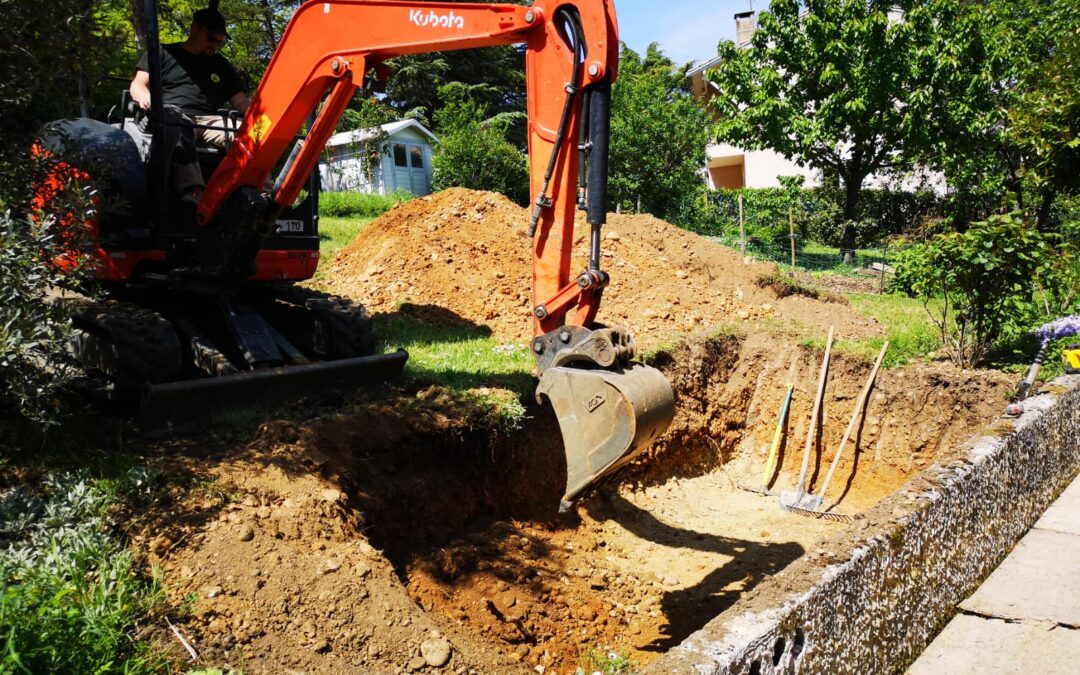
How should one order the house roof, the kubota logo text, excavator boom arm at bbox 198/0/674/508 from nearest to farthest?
excavator boom arm at bbox 198/0/674/508
the kubota logo text
the house roof

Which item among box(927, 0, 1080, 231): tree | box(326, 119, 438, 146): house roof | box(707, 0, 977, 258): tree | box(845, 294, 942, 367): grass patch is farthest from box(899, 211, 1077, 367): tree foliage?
box(326, 119, 438, 146): house roof

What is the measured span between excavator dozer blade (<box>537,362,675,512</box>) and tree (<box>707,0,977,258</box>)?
13587 mm

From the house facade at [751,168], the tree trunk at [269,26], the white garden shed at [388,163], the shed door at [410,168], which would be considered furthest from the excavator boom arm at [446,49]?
the tree trunk at [269,26]

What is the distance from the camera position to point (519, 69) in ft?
119

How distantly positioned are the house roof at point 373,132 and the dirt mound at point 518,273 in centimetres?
1395

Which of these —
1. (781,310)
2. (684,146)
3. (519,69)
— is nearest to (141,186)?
(781,310)

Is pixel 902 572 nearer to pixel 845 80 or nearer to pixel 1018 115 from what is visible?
pixel 1018 115

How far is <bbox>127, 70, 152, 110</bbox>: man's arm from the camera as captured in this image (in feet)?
17.5

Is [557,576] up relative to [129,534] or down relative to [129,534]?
down

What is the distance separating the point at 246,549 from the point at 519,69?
35277 millimetres

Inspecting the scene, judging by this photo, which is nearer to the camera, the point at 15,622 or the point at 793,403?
the point at 15,622

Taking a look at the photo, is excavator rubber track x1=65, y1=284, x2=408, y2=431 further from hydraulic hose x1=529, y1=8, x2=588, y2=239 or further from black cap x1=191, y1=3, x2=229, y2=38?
hydraulic hose x1=529, y1=8, x2=588, y2=239

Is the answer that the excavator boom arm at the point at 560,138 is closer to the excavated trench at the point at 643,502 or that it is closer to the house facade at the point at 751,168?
the excavated trench at the point at 643,502

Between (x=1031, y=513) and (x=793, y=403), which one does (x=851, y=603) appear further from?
(x=793, y=403)
